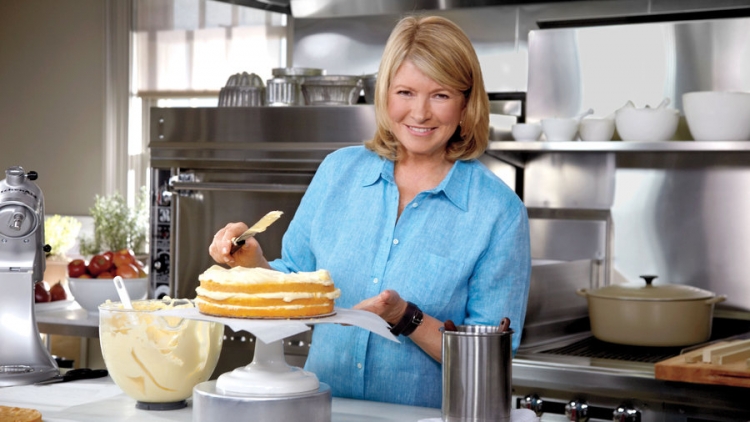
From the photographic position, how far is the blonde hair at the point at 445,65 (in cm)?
172

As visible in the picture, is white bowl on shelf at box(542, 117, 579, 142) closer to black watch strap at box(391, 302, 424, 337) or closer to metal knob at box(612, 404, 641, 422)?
metal knob at box(612, 404, 641, 422)

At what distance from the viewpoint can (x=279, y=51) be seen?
5.74 m

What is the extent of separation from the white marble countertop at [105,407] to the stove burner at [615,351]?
1104mm

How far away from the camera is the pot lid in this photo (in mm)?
2596

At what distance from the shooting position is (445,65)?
5.65ft

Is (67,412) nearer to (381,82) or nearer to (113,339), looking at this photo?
(113,339)

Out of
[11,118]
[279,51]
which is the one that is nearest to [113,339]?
[279,51]

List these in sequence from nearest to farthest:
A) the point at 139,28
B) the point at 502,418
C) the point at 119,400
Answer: the point at 502,418 → the point at 119,400 → the point at 139,28

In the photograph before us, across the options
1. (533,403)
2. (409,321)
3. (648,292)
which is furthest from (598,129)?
(409,321)

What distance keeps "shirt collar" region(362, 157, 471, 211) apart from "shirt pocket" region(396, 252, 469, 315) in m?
0.12

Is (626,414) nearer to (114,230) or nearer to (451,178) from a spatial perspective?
(451,178)

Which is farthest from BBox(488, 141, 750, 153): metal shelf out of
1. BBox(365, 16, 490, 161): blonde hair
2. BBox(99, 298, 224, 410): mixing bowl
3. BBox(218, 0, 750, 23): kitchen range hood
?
BBox(99, 298, 224, 410): mixing bowl

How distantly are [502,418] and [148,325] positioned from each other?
1.89 feet

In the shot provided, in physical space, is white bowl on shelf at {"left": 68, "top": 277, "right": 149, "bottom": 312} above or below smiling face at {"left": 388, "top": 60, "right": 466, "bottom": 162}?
below
